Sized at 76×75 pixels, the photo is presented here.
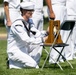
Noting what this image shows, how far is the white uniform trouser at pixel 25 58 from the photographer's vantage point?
10.5 meters

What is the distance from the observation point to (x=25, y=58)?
1047 cm

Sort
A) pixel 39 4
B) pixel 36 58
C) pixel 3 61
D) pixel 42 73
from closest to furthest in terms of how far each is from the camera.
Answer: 1. pixel 42 73
2. pixel 36 58
3. pixel 39 4
4. pixel 3 61

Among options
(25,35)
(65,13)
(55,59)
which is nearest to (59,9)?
(65,13)

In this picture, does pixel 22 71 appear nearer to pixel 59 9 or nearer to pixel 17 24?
pixel 17 24

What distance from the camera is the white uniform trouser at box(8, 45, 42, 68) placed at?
34.3 ft

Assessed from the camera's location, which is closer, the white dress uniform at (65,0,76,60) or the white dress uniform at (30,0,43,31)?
the white dress uniform at (30,0,43,31)

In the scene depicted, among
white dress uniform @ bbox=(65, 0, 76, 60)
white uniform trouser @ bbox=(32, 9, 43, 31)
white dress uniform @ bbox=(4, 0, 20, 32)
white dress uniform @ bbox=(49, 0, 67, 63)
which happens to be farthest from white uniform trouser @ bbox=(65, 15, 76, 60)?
white dress uniform @ bbox=(4, 0, 20, 32)

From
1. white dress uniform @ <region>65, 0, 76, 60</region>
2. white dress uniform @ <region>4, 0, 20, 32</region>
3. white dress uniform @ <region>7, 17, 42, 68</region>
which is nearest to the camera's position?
white dress uniform @ <region>7, 17, 42, 68</region>

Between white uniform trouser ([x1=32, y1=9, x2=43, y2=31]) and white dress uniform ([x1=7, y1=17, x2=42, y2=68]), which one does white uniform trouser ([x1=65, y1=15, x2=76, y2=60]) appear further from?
white dress uniform ([x1=7, y1=17, x2=42, y2=68])

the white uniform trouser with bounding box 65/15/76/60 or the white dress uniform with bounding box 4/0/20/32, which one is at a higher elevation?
the white dress uniform with bounding box 4/0/20/32

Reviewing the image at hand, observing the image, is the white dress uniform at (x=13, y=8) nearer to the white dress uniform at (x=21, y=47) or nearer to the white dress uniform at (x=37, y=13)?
the white dress uniform at (x=37, y=13)

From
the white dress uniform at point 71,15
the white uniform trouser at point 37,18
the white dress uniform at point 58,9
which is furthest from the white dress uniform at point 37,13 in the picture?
the white dress uniform at point 71,15

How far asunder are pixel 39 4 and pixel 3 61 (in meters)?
1.82

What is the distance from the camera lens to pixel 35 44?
1016cm
